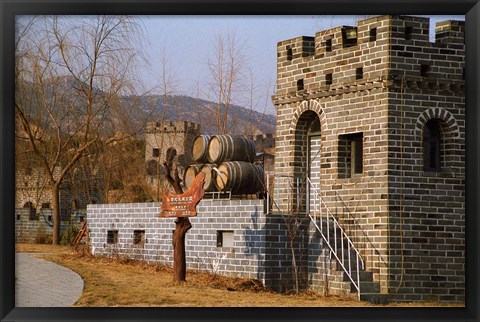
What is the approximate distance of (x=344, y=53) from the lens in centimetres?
2170

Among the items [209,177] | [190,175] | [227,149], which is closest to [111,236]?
[190,175]

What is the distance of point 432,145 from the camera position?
21.4 meters

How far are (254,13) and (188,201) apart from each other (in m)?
6.49

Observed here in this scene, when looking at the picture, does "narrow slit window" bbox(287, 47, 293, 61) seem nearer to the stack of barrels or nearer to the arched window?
the stack of barrels

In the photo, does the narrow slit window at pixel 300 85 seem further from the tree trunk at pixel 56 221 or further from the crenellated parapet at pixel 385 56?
the tree trunk at pixel 56 221

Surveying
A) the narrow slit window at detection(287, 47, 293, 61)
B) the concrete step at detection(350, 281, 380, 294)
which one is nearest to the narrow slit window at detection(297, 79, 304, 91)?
the narrow slit window at detection(287, 47, 293, 61)

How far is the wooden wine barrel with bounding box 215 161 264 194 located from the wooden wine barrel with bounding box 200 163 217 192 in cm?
11

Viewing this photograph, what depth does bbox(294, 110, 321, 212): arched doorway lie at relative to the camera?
22875 mm

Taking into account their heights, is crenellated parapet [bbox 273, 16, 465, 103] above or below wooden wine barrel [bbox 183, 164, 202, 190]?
above

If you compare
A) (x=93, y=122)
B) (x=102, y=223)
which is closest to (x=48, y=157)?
(x=93, y=122)

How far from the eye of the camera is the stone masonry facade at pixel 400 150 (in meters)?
20.7

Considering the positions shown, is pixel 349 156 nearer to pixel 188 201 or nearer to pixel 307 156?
pixel 307 156

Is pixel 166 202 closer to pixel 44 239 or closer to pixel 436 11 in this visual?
pixel 436 11

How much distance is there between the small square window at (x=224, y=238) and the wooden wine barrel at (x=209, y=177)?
1832 mm
